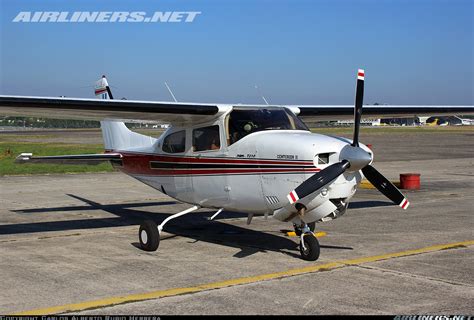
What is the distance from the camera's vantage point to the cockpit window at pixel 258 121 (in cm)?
931

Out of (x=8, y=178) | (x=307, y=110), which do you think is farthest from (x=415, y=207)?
(x=8, y=178)

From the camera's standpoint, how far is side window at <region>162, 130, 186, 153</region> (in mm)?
10797

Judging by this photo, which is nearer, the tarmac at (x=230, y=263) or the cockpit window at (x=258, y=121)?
the tarmac at (x=230, y=263)

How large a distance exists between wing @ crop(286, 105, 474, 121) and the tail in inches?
133

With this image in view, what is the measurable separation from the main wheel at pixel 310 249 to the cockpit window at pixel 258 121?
1754 millimetres

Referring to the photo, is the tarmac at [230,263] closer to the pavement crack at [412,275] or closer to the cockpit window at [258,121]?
the pavement crack at [412,275]

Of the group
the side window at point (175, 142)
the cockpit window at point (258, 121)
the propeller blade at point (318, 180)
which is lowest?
the propeller blade at point (318, 180)

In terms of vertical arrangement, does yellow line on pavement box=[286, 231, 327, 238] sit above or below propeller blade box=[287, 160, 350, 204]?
below

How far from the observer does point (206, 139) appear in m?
10.2

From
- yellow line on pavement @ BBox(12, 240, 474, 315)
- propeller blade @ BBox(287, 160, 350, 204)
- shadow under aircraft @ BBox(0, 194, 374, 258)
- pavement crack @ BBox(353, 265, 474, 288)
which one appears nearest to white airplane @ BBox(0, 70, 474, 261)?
propeller blade @ BBox(287, 160, 350, 204)

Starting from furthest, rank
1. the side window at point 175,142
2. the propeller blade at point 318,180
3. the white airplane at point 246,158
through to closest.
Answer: the side window at point 175,142 → the white airplane at point 246,158 → the propeller blade at point 318,180

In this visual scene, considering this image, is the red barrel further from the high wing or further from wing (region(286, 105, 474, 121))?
the high wing

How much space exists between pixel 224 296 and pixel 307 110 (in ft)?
17.9

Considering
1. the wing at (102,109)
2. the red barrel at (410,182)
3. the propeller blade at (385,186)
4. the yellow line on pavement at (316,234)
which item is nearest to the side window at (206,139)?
the wing at (102,109)
